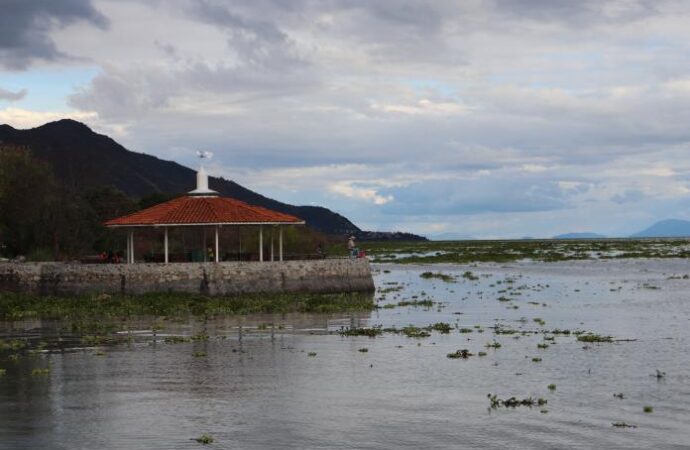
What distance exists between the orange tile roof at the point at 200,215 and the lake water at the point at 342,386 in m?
A: 13.0

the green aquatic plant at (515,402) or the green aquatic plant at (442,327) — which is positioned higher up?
the green aquatic plant at (442,327)

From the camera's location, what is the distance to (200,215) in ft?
186

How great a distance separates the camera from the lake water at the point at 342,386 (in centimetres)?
1970

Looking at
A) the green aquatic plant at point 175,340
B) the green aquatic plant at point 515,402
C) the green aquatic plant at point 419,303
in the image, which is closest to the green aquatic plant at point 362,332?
the green aquatic plant at point 175,340

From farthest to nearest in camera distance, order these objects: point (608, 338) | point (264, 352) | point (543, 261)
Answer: point (543, 261)
point (608, 338)
point (264, 352)

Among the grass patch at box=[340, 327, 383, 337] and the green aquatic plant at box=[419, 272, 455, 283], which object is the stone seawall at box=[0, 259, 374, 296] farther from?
the green aquatic plant at box=[419, 272, 455, 283]

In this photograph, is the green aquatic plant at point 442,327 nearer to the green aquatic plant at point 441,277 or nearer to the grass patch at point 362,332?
the grass patch at point 362,332

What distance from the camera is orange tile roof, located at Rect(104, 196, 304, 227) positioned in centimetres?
5631

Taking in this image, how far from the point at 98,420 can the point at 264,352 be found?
36.5 feet

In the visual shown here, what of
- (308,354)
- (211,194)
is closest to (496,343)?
(308,354)

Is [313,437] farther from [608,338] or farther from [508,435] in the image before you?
[608,338]

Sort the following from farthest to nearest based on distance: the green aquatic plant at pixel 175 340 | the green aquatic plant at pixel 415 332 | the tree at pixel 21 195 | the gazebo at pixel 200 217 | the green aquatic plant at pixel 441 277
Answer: the green aquatic plant at pixel 441 277 → the tree at pixel 21 195 → the gazebo at pixel 200 217 → the green aquatic plant at pixel 415 332 → the green aquatic plant at pixel 175 340

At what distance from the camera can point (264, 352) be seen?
3216 centimetres

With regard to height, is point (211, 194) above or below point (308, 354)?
above
